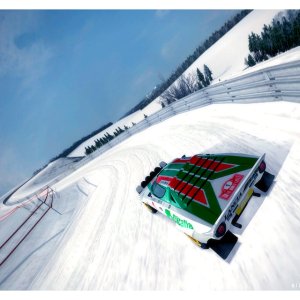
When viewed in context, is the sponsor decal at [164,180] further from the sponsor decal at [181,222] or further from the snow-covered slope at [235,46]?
the snow-covered slope at [235,46]

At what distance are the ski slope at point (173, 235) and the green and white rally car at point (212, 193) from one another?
399mm

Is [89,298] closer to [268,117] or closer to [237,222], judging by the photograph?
[237,222]

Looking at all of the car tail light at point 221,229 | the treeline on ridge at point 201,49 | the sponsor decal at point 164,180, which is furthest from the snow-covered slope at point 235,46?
the car tail light at point 221,229

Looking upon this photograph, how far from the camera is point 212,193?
414 cm

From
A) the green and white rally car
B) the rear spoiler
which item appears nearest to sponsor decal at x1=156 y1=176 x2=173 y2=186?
the green and white rally car

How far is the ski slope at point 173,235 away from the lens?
3.66 meters

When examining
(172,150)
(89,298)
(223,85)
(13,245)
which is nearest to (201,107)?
(223,85)

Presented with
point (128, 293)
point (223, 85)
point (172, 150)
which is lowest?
point (128, 293)

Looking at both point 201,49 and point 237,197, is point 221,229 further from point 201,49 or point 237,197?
point 201,49

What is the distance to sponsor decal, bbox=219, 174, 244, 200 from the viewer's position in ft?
12.9

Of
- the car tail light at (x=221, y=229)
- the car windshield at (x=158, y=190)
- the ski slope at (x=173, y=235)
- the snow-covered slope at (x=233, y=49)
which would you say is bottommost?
the ski slope at (x=173, y=235)

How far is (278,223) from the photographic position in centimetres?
387

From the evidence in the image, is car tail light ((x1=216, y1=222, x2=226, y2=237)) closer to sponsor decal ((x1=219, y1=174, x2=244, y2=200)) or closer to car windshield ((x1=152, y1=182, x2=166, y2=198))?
sponsor decal ((x1=219, y1=174, x2=244, y2=200))

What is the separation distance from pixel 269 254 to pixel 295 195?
→ 4.46 ft
